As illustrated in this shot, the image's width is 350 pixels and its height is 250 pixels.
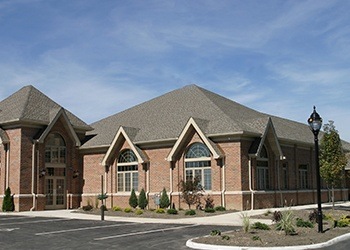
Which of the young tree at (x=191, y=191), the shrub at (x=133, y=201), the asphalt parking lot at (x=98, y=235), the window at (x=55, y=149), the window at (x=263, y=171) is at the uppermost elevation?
the window at (x=55, y=149)

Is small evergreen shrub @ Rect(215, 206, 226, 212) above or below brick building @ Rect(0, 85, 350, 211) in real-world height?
below

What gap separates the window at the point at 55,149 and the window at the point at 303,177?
731 inches

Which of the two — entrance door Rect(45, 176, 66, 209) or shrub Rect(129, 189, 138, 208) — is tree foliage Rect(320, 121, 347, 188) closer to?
shrub Rect(129, 189, 138, 208)

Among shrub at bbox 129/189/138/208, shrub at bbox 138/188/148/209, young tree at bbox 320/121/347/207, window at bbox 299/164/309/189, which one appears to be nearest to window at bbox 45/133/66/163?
shrub at bbox 129/189/138/208

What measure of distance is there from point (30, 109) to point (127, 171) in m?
8.49

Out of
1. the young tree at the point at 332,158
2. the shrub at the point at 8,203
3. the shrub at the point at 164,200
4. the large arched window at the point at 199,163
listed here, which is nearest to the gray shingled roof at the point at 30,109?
the shrub at the point at 8,203

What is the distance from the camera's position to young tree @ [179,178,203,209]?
30.3m

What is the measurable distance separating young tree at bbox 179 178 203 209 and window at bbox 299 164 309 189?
1060 centimetres

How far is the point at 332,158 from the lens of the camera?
27.8 m

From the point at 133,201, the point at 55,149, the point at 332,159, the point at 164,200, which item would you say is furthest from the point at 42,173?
the point at 332,159

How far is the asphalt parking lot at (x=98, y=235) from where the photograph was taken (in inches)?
600

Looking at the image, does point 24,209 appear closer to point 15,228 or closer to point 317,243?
point 15,228

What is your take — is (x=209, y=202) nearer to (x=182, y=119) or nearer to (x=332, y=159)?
(x=182, y=119)

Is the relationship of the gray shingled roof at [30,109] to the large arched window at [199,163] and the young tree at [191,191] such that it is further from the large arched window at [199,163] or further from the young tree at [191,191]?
the young tree at [191,191]
